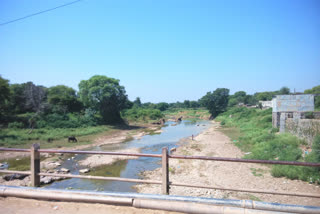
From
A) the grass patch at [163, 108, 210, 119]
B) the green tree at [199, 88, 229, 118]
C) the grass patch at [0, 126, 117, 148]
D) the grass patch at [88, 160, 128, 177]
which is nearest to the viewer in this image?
the grass patch at [88, 160, 128, 177]

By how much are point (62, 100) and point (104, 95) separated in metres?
7.95

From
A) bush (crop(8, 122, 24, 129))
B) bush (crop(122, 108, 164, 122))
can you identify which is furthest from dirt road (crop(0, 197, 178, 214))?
bush (crop(122, 108, 164, 122))

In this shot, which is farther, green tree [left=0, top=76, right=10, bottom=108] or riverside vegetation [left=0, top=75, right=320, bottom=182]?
green tree [left=0, top=76, right=10, bottom=108]

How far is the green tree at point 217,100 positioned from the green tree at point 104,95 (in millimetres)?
35269

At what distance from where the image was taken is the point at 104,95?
34750mm

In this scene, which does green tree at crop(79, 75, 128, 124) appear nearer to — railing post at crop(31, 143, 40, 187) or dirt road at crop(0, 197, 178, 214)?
railing post at crop(31, 143, 40, 187)

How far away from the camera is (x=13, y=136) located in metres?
20.8

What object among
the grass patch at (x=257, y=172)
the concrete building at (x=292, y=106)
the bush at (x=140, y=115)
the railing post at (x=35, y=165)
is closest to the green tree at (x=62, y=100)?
the bush at (x=140, y=115)

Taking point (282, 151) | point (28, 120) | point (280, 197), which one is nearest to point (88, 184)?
point (280, 197)

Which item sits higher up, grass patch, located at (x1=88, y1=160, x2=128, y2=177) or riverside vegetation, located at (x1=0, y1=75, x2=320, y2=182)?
riverside vegetation, located at (x1=0, y1=75, x2=320, y2=182)

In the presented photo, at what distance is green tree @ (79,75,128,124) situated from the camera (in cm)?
3522

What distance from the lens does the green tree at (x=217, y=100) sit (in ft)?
214

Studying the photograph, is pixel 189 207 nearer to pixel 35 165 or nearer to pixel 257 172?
pixel 35 165

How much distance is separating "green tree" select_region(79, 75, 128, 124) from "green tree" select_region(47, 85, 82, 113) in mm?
2435
